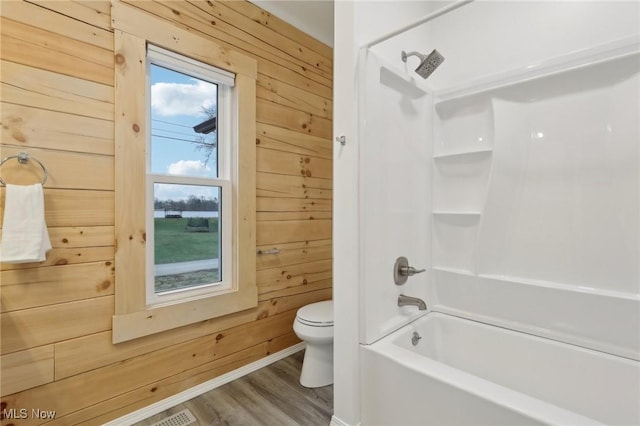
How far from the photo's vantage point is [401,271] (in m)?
1.81

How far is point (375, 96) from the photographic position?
5.39 ft

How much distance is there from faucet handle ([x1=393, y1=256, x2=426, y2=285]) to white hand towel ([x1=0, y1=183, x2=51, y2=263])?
1.74 m

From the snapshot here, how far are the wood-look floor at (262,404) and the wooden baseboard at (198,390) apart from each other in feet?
0.09

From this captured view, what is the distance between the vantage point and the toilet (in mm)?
2029

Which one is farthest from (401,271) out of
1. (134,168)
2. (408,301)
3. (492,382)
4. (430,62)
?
(134,168)

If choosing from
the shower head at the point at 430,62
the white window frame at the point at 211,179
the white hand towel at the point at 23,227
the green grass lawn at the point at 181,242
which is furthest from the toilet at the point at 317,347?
A: the shower head at the point at 430,62

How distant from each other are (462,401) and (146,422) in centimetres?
169

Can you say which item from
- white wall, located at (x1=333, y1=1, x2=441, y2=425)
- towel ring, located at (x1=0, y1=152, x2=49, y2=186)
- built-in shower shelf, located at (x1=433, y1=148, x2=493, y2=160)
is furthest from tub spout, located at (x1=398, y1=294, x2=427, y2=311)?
towel ring, located at (x1=0, y1=152, x2=49, y2=186)

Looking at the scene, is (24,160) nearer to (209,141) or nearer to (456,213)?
(209,141)

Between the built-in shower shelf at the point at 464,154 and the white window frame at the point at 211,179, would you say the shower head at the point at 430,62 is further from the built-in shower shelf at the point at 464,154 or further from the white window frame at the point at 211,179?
the white window frame at the point at 211,179

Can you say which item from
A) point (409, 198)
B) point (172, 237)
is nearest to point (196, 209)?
point (172, 237)

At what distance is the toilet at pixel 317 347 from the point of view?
6.66ft

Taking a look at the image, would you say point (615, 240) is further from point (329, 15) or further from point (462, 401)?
point (329, 15)

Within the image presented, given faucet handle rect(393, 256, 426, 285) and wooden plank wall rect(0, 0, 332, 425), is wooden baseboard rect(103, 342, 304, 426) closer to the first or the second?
wooden plank wall rect(0, 0, 332, 425)
